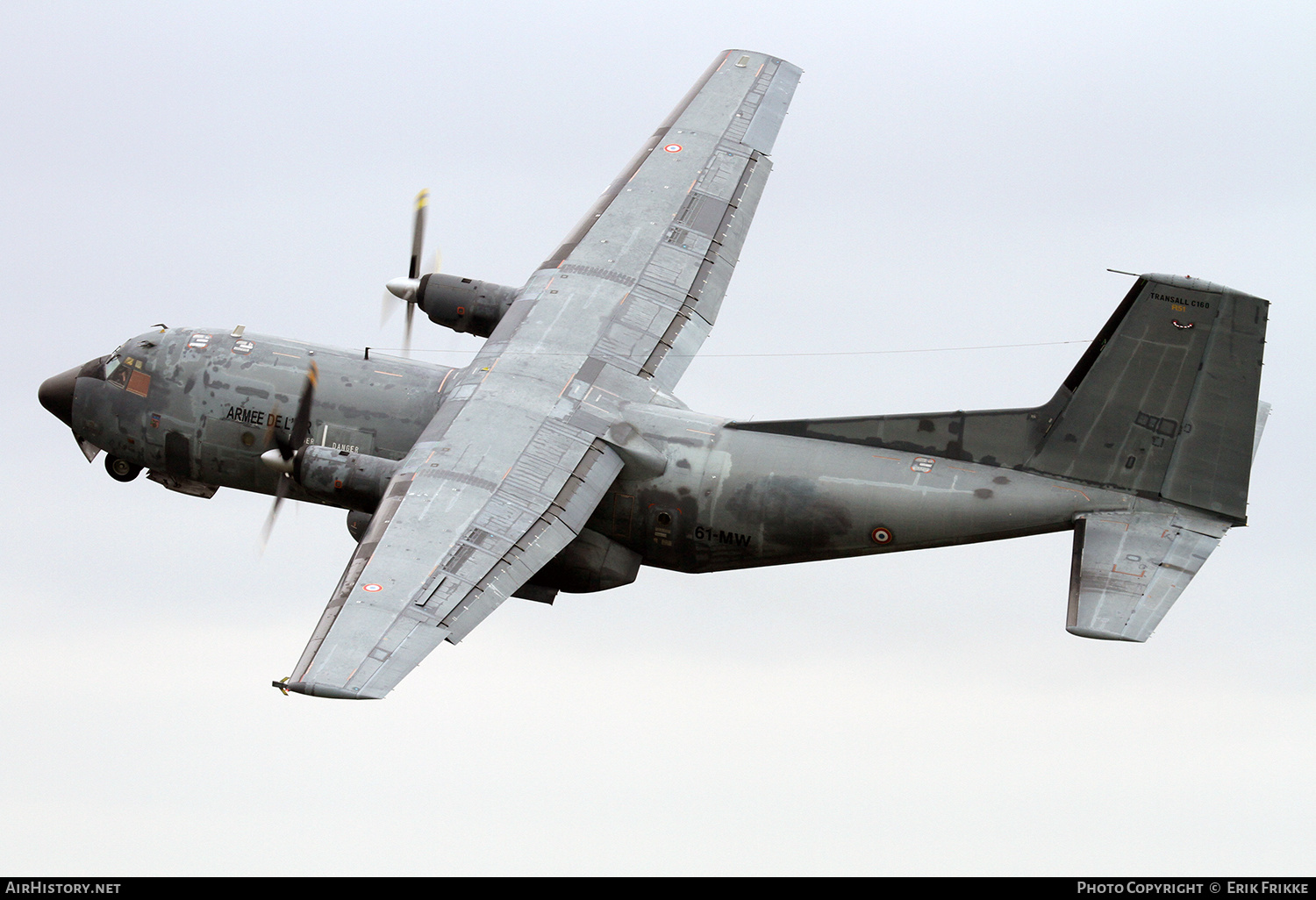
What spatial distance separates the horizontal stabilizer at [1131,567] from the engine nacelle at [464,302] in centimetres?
1518

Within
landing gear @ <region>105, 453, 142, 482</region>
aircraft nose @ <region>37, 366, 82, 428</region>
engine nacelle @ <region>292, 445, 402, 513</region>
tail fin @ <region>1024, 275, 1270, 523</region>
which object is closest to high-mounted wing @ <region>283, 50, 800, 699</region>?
engine nacelle @ <region>292, 445, 402, 513</region>

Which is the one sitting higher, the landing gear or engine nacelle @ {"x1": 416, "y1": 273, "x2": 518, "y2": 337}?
engine nacelle @ {"x1": 416, "y1": 273, "x2": 518, "y2": 337}

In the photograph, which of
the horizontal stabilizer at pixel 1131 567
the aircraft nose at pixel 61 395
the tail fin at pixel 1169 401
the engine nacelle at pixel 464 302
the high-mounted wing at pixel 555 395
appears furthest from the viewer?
the engine nacelle at pixel 464 302

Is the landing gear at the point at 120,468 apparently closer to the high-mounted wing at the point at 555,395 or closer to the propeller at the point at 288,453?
the propeller at the point at 288,453

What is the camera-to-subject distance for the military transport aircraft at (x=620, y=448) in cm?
4138

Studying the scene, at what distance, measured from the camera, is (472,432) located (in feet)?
148

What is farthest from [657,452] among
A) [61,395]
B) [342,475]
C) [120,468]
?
[61,395]

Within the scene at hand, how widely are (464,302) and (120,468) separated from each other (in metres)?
9.15

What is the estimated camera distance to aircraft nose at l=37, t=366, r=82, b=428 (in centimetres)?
4944

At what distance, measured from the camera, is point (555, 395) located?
46188mm

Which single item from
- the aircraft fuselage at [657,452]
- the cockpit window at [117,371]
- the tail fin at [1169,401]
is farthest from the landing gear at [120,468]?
the tail fin at [1169,401]

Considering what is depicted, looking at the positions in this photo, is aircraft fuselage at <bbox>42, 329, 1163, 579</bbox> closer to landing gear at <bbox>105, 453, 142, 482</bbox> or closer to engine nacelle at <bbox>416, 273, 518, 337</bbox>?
landing gear at <bbox>105, 453, 142, 482</bbox>

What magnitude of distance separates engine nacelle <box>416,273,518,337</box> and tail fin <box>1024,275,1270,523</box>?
13.9m

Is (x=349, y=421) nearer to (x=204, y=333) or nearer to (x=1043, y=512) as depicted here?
(x=204, y=333)
